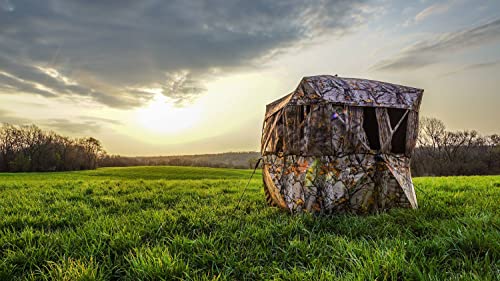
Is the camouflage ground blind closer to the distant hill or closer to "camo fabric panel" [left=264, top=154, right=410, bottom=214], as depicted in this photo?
"camo fabric panel" [left=264, top=154, right=410, bottom=214]

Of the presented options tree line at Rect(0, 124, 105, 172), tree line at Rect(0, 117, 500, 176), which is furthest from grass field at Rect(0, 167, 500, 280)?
tree line at Rect(0, 124, 105, 172)

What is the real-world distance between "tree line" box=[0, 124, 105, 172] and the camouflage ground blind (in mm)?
60412

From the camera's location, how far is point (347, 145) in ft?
16.6

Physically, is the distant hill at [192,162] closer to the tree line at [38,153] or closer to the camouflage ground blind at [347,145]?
the tree line at [38,153]

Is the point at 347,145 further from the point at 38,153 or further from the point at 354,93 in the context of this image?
the point at 38,153

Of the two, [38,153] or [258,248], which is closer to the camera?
[258,248]

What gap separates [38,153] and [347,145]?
6372 centimetres

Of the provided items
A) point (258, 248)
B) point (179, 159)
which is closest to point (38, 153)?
point (179, 159)

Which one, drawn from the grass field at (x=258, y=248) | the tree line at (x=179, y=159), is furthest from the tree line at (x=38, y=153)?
the grass field at (x=258, y=248)

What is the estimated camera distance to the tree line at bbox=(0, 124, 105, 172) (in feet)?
→ 161

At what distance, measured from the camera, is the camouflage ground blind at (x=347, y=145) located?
16.6 feet

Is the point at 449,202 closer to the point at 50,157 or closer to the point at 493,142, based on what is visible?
the point at 493,142

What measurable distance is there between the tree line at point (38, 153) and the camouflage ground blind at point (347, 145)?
198 feet

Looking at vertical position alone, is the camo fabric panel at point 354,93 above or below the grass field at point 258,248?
above
